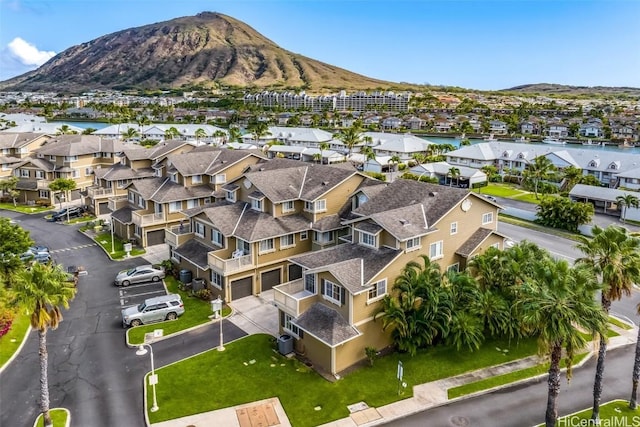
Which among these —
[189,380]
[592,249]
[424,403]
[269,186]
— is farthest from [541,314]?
[269,186]

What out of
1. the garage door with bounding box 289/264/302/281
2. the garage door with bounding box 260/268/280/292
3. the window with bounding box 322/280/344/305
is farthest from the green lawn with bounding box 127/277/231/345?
the window with bounding box 322/280/344/305

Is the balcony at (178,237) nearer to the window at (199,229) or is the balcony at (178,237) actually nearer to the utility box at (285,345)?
the window at (199,229)

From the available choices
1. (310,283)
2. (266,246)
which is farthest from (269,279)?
(310,283)

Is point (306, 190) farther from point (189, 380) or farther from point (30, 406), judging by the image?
point (30, 406)

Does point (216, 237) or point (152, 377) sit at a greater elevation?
point (216, 237)

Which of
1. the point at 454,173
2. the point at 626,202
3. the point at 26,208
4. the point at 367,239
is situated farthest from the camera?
the point at 454,173

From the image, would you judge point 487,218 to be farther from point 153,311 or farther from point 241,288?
point 153,311
